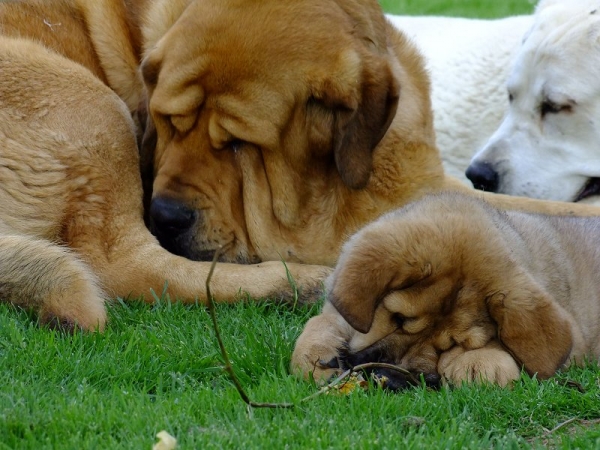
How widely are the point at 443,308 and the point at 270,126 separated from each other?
140cm

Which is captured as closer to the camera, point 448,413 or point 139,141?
point 448,413

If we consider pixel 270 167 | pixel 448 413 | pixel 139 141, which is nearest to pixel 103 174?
pixel 139 141

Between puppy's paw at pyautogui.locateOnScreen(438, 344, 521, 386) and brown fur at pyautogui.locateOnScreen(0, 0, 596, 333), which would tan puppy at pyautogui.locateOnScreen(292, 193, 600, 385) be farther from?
brown fur at pyautogui.locateOnScreen(0, 0, 596, 333)

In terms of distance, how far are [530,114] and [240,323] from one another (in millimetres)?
3142

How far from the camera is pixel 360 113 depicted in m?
4.46

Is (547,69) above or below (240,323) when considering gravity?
above

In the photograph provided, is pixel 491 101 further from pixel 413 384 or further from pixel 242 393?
pixel 242 393

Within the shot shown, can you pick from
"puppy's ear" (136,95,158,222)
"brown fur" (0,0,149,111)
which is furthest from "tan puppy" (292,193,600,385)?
"brown fur" (0,0,149,111)

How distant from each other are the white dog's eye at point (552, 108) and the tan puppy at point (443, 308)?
2783mm

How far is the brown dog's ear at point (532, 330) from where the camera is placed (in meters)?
3.46

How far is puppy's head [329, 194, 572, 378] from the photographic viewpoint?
3.46 metres

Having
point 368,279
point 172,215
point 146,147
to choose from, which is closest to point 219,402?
point 368,279

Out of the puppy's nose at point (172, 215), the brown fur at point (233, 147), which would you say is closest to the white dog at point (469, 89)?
the brown fur at point (233, 147)

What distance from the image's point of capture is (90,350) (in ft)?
12.3
